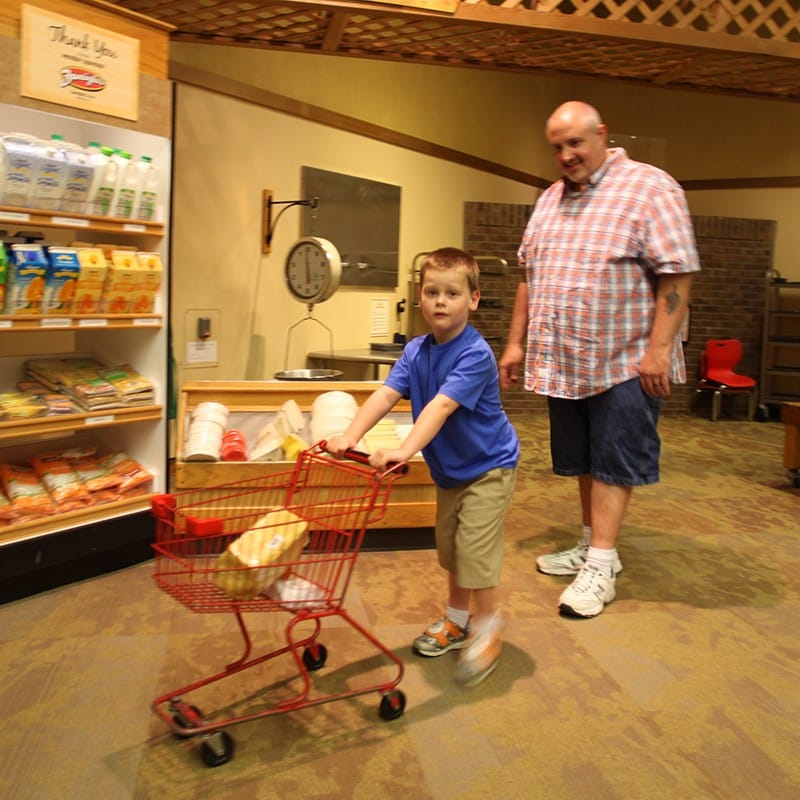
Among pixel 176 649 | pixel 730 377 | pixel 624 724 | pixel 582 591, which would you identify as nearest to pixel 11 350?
pixel 176 649

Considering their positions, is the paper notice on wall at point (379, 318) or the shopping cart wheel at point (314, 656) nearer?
the shopping cart wheel at point (314, 656)

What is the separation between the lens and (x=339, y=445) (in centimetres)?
192

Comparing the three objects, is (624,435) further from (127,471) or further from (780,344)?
(780,344)

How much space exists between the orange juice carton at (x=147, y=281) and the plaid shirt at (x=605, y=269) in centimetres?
146

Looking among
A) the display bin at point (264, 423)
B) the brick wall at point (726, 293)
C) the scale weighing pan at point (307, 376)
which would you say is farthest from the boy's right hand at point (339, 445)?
the brick wall at point (726, 293)

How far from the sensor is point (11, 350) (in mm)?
3016

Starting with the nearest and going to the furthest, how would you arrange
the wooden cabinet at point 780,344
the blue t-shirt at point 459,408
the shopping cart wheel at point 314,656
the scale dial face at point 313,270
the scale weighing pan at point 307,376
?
the blue t-shirt at point 459,408 < the shopping cart wheel at point 314,656 < the scale weighing pan at point 307,376 < the scale dial face at point 313,270 < the wooden cabinet at point 780,344

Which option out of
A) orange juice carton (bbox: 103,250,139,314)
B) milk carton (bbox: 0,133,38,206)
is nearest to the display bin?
orange juice carton (bbox: 103,250,139,314)

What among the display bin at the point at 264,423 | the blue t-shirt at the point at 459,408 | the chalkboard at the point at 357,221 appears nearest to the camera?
the blue t-shirt at the point at 459,408

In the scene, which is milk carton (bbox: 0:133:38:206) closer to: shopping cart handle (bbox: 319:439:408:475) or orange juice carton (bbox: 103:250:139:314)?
orange juice carton (bbox: 103:250:139:314)

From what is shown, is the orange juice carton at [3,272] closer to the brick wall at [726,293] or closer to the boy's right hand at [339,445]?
the boy's right hand at [339,445]

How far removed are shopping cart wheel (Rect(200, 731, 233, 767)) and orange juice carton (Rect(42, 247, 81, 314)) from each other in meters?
1.64

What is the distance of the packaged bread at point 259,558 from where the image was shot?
1.71 metres

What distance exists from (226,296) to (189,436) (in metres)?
1.85
